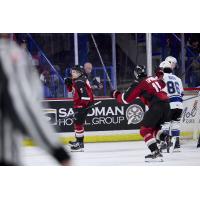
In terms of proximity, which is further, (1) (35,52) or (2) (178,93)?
(2) (178,93)

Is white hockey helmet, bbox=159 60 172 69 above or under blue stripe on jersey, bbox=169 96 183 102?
above

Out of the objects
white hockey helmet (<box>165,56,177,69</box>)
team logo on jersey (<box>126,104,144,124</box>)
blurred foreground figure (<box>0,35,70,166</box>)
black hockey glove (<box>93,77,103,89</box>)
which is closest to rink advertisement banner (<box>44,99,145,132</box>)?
team logo on jersey (<box>126,104,144,124</box>)

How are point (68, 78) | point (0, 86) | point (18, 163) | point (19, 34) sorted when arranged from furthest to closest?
point (68, 78) < point (19, 34) < point (18, 163) < point (0, 86)

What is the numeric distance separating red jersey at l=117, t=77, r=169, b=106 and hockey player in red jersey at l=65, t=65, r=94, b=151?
0.82 feet

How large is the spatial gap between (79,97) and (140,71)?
1.65ft

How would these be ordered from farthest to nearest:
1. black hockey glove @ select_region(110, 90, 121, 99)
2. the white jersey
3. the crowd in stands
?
the white jersey → black hockey glove @ select_region(110, 90, 121, 99) → the crowd in stands

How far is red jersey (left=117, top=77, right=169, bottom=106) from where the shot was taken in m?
4.95

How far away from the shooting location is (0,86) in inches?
117

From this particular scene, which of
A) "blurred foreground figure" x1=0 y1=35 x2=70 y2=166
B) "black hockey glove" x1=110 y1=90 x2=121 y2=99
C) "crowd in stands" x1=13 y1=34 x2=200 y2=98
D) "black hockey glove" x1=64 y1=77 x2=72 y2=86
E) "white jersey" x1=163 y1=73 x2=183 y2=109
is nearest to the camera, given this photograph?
"blurred foreground figure" x1=0 y1=35 x2=70 y2=166

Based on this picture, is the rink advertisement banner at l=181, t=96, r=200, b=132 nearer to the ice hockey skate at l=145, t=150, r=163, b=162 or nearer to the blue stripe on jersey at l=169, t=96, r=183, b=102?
the blue stripe on jersey at l=169, t=96, r=183, b=102

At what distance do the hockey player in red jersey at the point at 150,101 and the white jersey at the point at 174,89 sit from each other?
0.04 m
